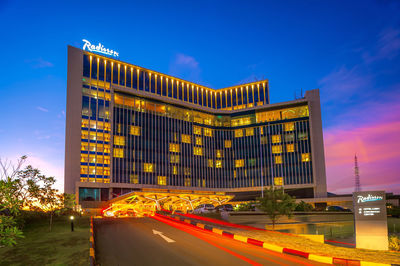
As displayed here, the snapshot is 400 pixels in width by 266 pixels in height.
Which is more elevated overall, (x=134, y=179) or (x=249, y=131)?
(x=249, y=131)

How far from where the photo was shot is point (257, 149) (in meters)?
108

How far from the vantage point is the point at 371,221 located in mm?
21266

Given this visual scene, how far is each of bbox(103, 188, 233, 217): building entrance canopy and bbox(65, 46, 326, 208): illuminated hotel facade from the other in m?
22.7

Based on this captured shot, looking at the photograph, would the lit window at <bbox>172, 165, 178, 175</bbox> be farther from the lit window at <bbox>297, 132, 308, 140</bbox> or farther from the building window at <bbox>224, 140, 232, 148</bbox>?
the lit window at <bbox>297, 132, 308, 140</bbox>

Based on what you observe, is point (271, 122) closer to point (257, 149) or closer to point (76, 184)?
point (257, 149)

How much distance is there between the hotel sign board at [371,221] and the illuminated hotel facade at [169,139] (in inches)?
2868

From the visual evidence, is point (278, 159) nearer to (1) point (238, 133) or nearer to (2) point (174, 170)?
(1) point (238, 133)

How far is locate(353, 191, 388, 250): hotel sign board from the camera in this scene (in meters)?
20.9

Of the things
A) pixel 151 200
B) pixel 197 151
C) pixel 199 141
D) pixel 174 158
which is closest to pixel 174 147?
pixel 174 158

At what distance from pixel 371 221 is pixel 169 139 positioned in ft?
273

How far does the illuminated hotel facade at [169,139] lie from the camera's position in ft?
292

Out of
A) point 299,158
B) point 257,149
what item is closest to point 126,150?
point 257,149

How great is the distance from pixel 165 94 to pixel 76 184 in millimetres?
44285

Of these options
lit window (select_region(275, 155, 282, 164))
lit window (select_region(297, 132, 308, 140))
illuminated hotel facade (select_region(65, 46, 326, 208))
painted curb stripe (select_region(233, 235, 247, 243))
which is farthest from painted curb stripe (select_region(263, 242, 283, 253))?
lit window (select_region(297, 132, 308, 140))
